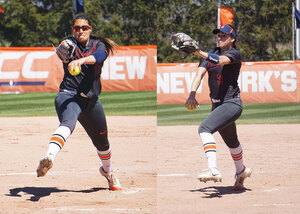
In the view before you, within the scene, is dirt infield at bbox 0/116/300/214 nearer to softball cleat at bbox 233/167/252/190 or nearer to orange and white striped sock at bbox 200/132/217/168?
softball cleat at bbox 233/167/252/190

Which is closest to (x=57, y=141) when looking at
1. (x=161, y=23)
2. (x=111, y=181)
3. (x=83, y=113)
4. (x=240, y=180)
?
(x=83, y=113)

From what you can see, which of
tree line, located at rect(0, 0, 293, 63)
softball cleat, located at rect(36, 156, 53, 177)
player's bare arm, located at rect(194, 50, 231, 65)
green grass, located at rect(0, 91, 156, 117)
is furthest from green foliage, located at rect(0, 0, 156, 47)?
softball cleat, located at rect(36, 156, 53, 177)

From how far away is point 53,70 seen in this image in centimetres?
2239

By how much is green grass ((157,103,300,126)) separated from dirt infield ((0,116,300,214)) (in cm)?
283

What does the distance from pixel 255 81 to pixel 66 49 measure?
15.3 meters

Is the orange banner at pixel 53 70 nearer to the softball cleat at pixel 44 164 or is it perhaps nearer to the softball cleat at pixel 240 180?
the softball cleat at pixel 240 180

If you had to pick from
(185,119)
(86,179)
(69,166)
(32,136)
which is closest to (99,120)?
(86,179)

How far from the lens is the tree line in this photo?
39875 millimetres

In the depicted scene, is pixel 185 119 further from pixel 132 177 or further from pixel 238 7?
pixel 238 7

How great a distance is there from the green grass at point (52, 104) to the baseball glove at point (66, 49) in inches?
481

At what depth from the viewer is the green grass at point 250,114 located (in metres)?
16.6

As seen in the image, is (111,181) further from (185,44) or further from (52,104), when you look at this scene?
(52,104)

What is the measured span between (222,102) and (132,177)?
1.94 meters

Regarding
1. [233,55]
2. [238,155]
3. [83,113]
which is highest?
[233,55]
